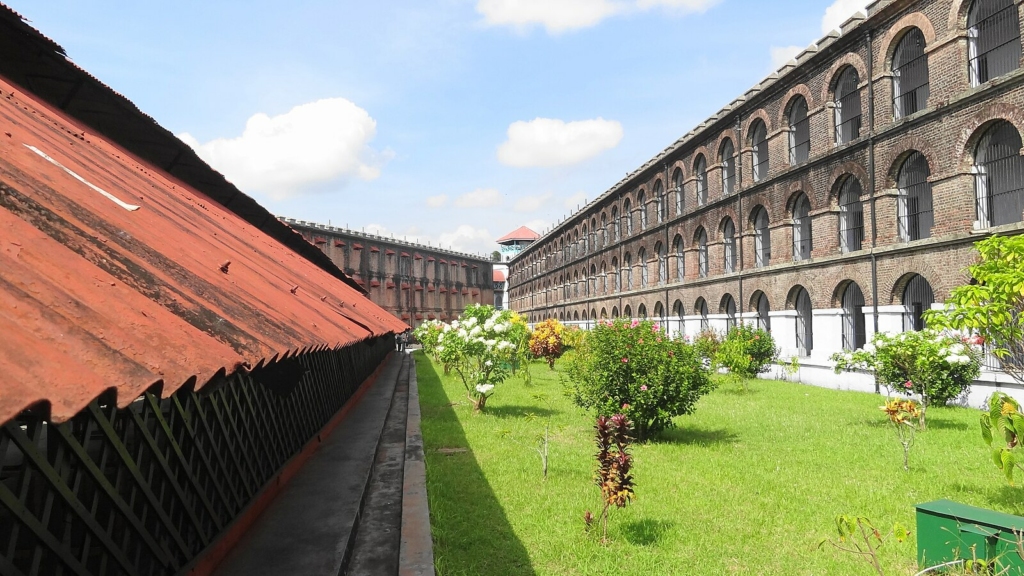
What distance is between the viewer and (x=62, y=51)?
657 centimetres

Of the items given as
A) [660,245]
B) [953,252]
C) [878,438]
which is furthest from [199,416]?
[660,245]

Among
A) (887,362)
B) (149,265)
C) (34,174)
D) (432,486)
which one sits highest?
(34,174)

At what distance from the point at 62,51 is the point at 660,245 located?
27.8 metres

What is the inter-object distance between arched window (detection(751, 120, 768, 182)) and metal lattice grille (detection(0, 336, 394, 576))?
2063cm

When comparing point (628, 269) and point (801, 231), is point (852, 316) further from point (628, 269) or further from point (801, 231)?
point (628, 269)

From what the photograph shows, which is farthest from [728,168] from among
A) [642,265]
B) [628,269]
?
[628,269]

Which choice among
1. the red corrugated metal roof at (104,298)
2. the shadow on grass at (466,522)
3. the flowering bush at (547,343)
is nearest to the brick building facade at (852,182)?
the flowering bush at (547,343)

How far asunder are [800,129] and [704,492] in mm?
18868

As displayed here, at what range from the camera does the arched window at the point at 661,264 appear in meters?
31.4

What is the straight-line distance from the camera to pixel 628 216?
35.9 m

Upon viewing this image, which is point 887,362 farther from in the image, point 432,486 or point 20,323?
point 20,323

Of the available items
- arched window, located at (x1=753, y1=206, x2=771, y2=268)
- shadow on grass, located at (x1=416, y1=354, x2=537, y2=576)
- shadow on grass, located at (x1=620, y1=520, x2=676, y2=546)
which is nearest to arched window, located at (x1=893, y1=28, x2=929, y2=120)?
arched window, located at (x1=753, y1=206, x2=771, y2=268)

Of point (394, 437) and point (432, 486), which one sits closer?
point (432, 486)

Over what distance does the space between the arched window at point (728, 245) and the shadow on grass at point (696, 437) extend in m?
15.2
